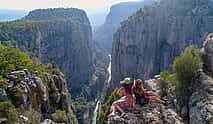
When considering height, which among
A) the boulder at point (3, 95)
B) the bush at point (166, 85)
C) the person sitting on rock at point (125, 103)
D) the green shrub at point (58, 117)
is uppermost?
the person sitting on rock at point (125, 103)

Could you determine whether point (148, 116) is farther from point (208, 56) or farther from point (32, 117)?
point (32, 117)

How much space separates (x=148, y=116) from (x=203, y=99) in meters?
18.2

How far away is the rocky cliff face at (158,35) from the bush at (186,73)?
341 ft

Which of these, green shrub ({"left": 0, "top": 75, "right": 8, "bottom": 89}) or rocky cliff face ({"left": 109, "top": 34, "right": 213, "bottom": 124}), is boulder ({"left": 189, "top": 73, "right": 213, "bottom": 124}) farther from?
green shrub ({"left": 0, "top": 75, "right": 8, "bottom": 89})

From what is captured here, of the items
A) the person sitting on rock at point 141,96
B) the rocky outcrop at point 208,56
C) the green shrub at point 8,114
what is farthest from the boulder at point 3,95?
the person sitting on rock at point 141,96

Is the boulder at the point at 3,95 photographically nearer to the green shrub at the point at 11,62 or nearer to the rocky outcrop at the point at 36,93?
the rocky outcrop at the point at 36,93

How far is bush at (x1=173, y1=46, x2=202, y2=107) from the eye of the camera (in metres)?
44.0

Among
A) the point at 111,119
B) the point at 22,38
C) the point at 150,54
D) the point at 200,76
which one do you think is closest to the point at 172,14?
the point at 150,54

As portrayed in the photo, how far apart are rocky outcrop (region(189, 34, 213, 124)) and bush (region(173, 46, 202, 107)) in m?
0.78

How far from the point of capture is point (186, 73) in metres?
45.4

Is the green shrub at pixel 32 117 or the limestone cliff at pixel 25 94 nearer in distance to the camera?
the limestone cliff at pixel 25 94

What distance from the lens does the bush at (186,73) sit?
144 ft

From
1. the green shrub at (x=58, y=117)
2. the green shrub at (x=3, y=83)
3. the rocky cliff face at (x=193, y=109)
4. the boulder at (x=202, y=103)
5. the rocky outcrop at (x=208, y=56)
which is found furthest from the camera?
the green shrub at (x=58, y=117)

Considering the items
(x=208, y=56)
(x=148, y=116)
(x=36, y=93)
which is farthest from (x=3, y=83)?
(x=148, y=116)
